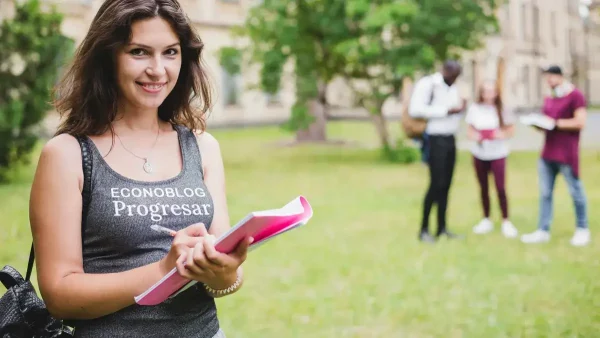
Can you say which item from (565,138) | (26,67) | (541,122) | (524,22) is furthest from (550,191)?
(524,22)

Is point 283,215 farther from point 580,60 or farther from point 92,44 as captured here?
point 580,60

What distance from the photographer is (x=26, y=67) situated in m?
16.1

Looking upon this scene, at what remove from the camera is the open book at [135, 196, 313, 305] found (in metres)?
1.66

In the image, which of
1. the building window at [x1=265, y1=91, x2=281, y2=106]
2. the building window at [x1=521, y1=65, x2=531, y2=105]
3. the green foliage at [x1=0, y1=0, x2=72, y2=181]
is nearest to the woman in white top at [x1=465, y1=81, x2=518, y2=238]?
the green foliage at [x1=0, y1=0, x2=72, y2=181]

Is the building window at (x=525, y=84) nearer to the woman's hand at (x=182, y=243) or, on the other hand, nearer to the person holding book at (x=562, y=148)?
the person holding book at (x=562, y=148)

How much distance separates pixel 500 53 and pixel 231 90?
66.6 feet

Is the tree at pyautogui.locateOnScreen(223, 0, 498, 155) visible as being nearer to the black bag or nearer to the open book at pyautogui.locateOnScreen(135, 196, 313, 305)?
the black bag

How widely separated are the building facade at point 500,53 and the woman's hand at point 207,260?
19531 millimetres

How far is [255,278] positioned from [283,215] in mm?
6110

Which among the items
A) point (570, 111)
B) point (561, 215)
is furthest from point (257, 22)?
point (570, 111)

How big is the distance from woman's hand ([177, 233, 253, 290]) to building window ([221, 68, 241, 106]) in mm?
35449

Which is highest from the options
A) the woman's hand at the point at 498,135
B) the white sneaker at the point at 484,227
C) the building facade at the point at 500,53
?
the woman's hand at the point at 498,135

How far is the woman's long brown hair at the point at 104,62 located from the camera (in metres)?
2.03

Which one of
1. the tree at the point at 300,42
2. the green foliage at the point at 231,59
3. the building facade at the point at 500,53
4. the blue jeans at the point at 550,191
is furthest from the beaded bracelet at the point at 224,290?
the green foliage at the point at 231,59
